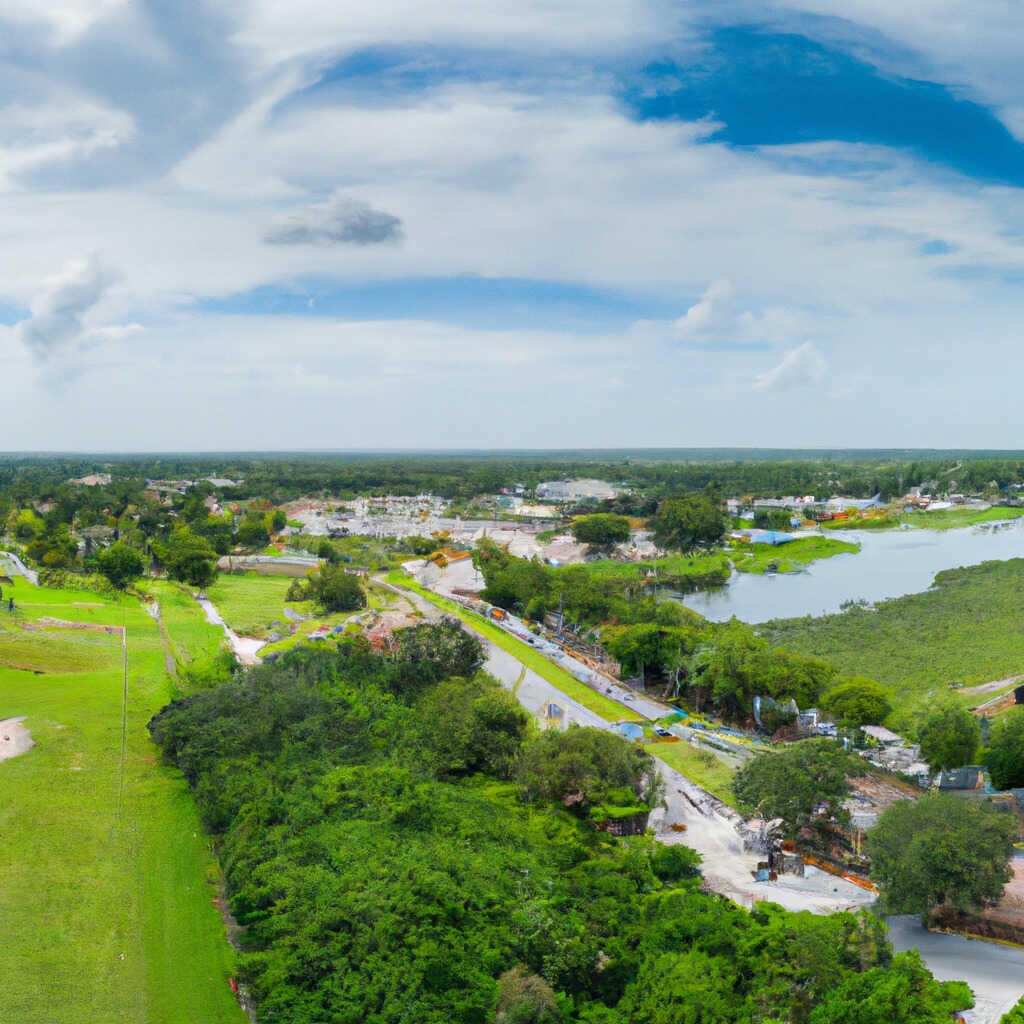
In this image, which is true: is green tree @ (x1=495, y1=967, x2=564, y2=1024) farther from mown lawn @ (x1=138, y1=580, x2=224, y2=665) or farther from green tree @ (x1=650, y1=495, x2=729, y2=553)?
green tree @ (x1=650, y1=495, x2=729, y2=553)

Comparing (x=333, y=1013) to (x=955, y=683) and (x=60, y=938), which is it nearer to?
(x=60, y=938)

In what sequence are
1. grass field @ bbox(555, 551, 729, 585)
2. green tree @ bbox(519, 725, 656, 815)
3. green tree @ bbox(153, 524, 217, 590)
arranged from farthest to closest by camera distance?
grass field @ bbox(555, 551, 729, 585) < green tree @ bbox(153, 524, 217, 590) < green tree @ bbox(519, 725, 656, 815)

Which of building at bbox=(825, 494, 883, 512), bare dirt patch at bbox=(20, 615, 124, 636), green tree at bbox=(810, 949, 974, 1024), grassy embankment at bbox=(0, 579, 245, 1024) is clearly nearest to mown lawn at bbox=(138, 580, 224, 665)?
bare dirt patch at bbox=(20, 615, 124, 636)

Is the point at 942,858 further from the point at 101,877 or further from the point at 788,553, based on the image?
the point at 788,553

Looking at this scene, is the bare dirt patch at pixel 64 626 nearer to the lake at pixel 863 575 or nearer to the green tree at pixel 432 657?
the green tree at pixel 432 657

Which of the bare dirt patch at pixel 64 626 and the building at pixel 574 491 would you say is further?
the building at pixel 574 491

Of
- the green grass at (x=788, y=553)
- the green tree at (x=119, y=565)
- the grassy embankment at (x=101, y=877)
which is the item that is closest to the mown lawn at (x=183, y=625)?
the green tree at (x=119, y=565)
